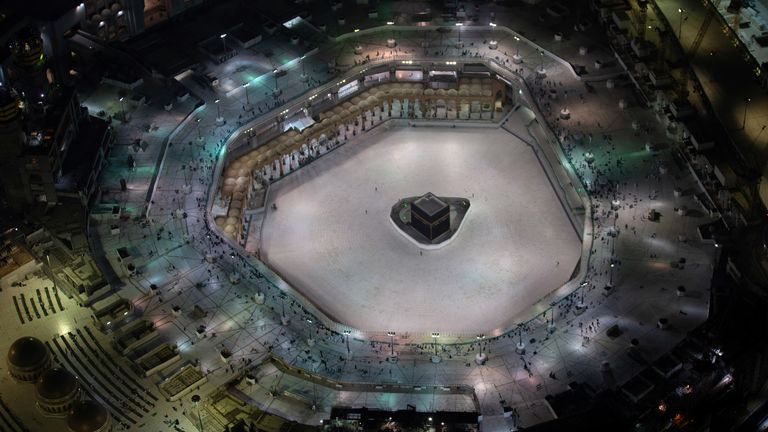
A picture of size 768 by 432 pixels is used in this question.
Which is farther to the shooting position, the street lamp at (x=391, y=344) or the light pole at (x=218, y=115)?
the light pole at (x=218, y=115)

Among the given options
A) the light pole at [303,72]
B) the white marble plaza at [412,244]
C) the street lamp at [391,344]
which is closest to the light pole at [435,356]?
the street lamp at [391,344]

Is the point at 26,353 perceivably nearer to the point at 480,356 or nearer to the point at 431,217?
the point at 480,356

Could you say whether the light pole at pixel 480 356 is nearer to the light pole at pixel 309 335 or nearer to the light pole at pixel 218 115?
the light pole at pixel 309 335

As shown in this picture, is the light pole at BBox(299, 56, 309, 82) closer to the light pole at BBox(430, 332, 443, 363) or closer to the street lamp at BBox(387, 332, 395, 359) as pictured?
the street lamp at BBox(387, 332, 395, 359)

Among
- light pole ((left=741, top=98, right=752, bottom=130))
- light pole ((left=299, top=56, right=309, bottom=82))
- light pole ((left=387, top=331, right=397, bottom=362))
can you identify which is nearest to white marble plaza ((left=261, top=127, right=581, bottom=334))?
light pole ((left=387, top=331, right=397, bottom=362))

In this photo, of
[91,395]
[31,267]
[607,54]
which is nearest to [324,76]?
[607,54]

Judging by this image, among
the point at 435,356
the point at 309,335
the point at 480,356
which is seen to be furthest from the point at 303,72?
the point at 480,356
